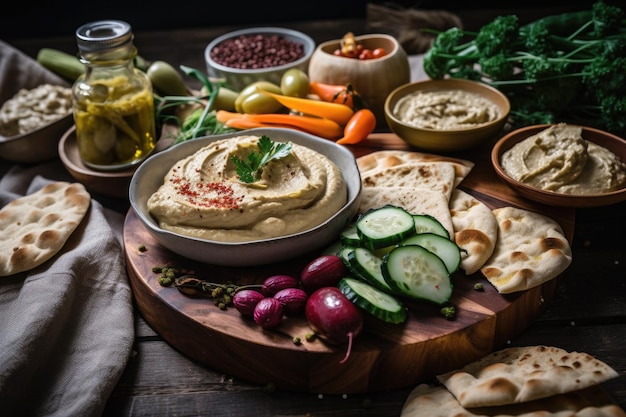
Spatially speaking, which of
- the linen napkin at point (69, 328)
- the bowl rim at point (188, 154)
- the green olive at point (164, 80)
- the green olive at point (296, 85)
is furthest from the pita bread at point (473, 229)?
the green olive at point (164, 80)

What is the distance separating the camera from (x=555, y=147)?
13.1 ft

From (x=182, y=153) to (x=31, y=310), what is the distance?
4.34ft

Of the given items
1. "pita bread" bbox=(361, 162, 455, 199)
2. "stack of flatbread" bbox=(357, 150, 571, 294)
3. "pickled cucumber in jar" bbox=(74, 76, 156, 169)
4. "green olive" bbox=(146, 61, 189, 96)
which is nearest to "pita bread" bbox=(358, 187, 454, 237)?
"stack of flatbread" bbox=(357, 150, 571, 294)

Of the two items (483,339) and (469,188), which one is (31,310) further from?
(469,188)

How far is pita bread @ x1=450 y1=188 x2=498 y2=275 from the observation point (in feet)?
11.1

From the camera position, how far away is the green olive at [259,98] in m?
4.89

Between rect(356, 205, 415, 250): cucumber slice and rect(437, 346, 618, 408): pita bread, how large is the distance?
708 mm

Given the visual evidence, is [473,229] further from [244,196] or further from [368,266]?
[244,196]

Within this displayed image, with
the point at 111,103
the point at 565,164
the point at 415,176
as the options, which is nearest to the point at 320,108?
the point at 415,176

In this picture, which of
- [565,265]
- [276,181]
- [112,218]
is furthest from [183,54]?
[565,265]

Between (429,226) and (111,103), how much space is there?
89.8 inches

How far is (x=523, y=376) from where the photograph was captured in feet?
9.45

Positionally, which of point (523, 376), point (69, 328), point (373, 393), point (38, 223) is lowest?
point (373, 393)

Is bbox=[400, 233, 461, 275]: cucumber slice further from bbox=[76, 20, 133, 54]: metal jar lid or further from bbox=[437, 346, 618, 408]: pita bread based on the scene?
bbox=[76, 20, 133, 54]: metal jar lid
